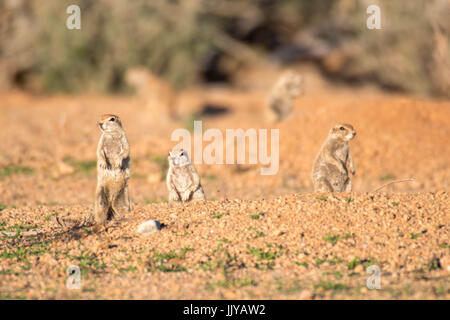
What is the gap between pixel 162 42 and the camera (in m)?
17.1

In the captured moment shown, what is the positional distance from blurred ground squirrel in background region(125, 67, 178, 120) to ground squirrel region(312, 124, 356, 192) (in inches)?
339

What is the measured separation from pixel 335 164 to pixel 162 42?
11.3 metres

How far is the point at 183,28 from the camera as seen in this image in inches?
668

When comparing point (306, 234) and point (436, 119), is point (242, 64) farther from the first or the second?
point (306, 234)

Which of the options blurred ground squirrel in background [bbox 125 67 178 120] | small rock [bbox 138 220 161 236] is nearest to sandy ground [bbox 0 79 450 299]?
small rock [bbox 138 220 161 236]

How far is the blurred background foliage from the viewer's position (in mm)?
15500

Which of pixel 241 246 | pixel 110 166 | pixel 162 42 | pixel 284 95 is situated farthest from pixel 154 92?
pixel 241 246

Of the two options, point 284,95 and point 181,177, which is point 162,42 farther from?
point 181,177

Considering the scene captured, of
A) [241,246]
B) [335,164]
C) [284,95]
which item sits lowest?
[241,246]

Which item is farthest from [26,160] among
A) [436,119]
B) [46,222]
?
[436,119]

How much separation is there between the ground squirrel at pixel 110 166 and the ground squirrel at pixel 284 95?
23.9ft

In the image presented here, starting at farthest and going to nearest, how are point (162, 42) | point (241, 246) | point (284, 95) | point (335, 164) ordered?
point (162, 42)
point (284, 95)
point (335, 164)
point (241, 246)

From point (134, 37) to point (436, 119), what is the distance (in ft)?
27.6

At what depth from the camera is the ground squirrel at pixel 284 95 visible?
12.8 meters
